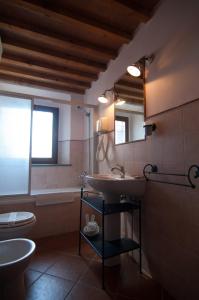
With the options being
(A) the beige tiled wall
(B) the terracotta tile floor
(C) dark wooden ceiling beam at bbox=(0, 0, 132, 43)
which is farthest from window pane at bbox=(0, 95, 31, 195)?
(A) the beige tiled wall

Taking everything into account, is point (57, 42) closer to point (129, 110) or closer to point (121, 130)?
point (129, 110)

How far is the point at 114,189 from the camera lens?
155 cm

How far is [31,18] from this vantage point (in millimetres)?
1844

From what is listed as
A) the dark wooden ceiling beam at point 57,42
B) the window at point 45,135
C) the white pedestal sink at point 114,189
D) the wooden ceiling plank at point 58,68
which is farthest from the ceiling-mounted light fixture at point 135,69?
the window at point 45,135

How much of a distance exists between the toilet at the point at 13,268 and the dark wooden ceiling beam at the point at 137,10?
7.18 feet

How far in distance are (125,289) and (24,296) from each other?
0.77 m

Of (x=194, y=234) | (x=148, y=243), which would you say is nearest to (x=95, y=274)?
(x=148, y=243)

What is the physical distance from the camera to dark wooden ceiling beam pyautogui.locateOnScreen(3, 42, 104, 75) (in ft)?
7.28

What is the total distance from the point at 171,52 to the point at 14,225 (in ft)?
6.56

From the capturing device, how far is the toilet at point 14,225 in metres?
1.64

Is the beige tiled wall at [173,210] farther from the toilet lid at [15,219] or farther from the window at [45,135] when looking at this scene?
the window at [45,135]

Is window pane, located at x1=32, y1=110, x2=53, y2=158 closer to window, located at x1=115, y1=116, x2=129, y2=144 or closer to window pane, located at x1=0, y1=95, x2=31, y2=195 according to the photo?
window pane, located at x1=0, y1=95, x2=31, y2=195

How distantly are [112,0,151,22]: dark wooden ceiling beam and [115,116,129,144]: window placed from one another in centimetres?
98

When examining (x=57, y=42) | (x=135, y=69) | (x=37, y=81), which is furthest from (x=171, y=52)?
(x=37, y=81)
